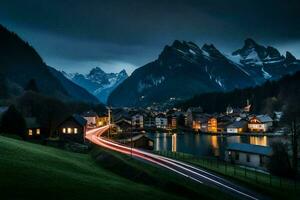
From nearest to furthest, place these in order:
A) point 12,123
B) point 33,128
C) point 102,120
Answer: point 12,123 → point 33,128 → point 102,120

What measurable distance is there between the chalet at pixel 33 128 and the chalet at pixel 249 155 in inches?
1738

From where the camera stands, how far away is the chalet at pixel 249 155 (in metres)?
60.3

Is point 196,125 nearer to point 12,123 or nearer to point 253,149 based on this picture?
point 253,149

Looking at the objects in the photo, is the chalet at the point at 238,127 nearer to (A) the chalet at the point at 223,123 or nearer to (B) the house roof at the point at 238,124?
(B) the house roof at the point at 238,124

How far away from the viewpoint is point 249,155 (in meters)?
63.6

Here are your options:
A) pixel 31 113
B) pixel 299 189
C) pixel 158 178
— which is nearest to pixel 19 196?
pixel 158 178

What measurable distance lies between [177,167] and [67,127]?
1644 inches

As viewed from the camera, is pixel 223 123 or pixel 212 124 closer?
pixel 212 124

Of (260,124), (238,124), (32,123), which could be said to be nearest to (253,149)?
(32,123)

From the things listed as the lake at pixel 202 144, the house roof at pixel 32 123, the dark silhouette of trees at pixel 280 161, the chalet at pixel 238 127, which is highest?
the house roof at pixel 32 123

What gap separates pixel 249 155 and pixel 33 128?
48.4 meters

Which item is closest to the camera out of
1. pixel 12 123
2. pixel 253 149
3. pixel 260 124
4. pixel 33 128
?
pixel 12 123

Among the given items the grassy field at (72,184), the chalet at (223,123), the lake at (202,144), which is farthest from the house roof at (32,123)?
the chalet at (223,123)

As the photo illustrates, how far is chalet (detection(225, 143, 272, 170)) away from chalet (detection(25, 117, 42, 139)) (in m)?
44.1
